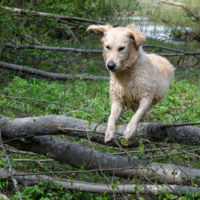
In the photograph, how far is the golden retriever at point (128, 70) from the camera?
3.31 meters

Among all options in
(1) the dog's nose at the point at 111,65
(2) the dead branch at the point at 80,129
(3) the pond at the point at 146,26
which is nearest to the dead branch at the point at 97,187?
(2) the dead branch at the point at 80,129

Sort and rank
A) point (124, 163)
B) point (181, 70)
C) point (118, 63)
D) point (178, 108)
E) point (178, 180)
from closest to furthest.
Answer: point (118, 63), point (178, 180), point (124, 163), point (178, 108), point (181, 70)

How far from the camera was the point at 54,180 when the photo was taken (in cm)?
365

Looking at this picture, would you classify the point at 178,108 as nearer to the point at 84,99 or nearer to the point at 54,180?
the point at 84,99

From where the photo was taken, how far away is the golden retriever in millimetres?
3314

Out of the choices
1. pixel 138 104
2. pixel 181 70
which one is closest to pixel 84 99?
pixel 138 104

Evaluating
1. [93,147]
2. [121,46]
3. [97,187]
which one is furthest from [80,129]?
[121,46]

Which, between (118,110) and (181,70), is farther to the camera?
(181,70)

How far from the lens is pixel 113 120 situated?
3.31 metres

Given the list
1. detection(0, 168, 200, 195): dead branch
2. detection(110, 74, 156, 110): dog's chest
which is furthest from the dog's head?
detection(0, 168, 200, 195): dead branch

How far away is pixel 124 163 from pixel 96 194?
59 cm

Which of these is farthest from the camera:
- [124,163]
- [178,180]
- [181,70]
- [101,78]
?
[181,70]

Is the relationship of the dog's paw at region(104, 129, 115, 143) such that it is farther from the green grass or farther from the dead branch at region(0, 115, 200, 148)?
the green grass

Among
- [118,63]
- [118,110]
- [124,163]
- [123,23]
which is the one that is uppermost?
[123,23]
